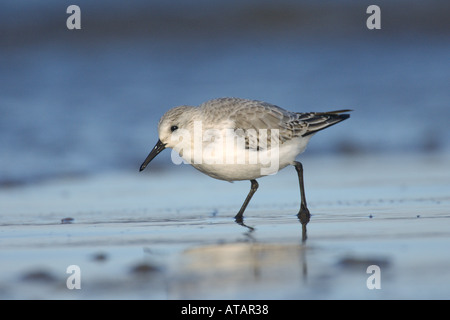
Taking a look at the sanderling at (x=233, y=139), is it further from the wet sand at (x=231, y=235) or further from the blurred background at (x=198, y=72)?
the blurred background at (x=198, y=72)

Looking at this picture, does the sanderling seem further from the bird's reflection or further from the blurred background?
the blurred background

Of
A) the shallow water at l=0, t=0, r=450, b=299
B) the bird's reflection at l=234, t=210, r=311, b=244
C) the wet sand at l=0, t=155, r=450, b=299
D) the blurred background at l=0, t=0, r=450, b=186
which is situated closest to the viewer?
the wet sand at l=0, t=155, r=450, b=299

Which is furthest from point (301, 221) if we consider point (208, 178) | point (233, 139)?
point (208, 178)

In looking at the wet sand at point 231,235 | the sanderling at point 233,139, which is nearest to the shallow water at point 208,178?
the wet sand at point 231,235

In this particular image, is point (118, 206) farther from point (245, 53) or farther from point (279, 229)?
point (245, 53)

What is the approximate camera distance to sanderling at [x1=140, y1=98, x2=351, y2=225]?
599cm

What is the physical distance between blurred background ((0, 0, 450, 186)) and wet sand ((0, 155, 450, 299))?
886 mm

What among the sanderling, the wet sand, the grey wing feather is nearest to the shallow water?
the wet sand

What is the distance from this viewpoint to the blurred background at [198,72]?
30.3 ft

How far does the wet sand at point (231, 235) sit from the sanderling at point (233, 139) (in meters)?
0.43

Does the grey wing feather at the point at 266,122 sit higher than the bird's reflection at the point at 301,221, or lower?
higher

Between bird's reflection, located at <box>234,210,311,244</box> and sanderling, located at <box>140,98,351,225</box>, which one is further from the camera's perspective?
sanderling, located at <box>140,98,351,225</box>
